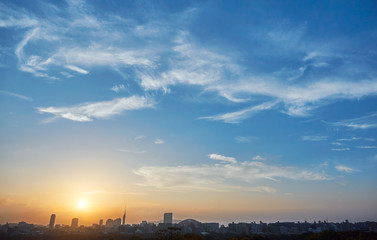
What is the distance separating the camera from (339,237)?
79.4 metres

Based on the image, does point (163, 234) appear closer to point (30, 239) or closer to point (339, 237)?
point (339, 237)

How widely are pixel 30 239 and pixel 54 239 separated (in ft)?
29.5

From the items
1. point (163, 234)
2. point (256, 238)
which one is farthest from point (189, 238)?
point (256, 238)

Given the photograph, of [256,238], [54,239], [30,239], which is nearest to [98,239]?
[54,239]

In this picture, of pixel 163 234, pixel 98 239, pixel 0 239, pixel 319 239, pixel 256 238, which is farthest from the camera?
pixel 0 239

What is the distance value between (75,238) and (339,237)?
9960 cm

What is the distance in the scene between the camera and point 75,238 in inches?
4247

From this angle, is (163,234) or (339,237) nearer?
(163,234)

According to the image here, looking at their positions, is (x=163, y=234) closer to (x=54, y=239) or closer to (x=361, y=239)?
(x=361, y=239)

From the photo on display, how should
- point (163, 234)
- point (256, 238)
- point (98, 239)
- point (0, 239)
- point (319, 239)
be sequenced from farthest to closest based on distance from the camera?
point (0, 239)
point (98, 239)
point (319, 239)
point (256, 238)
point (163, 234)

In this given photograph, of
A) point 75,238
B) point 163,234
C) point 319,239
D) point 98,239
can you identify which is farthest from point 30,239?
point 319,239

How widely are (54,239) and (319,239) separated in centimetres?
9975

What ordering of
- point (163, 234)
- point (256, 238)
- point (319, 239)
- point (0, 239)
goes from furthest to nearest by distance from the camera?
point (0, 239) → point (319, 239) → point (256, 238) → point (163, 234)

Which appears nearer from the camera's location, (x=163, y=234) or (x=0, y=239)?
(x=163, y=234)
